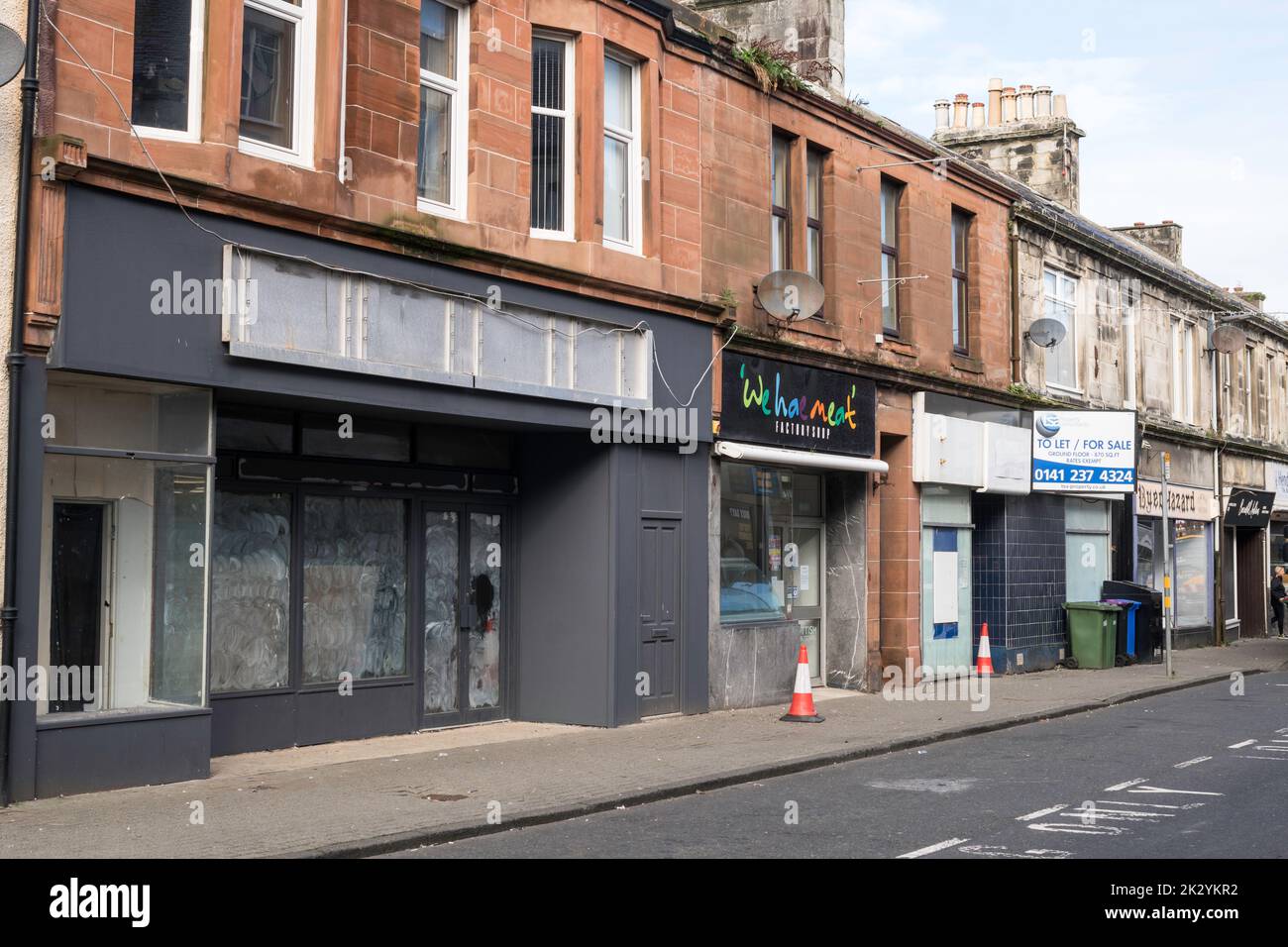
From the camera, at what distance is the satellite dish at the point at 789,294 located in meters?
17.5

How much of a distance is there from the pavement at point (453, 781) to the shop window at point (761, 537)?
1.43 metres

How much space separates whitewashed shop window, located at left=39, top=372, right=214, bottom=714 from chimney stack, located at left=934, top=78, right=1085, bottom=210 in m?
24.7

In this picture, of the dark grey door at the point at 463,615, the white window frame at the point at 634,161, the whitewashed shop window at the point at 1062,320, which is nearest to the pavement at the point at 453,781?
the dark grey door at the point at 463,615

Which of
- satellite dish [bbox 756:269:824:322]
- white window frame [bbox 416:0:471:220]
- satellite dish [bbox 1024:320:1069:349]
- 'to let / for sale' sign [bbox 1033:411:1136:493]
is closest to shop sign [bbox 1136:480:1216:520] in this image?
'to let / for sale' sign [bbox 1033:411:1136:493]

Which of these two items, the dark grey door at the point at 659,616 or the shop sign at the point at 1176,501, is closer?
the dark grey door at the point at 659,616

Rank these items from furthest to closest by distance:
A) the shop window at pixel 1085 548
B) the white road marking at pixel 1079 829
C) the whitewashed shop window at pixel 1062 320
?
1. the shop window at pixel 1085 548
2. the whitewashed shop window at pixel 1062 320
3. the white road marking at pixel 1079 829

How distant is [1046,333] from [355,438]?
578 inches

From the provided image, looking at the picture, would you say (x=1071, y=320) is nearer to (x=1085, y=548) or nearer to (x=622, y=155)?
(x=1085, y=548)

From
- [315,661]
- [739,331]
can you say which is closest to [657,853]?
[315,661]

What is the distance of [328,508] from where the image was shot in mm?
13562

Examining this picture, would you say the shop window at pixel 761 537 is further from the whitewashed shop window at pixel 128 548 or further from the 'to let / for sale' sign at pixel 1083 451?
the whitewashed shop window at pixel 128 548

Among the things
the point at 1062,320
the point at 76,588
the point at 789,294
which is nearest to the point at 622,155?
the point at 789,294

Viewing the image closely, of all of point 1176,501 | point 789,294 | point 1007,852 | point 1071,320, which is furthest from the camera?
point 1176,501
